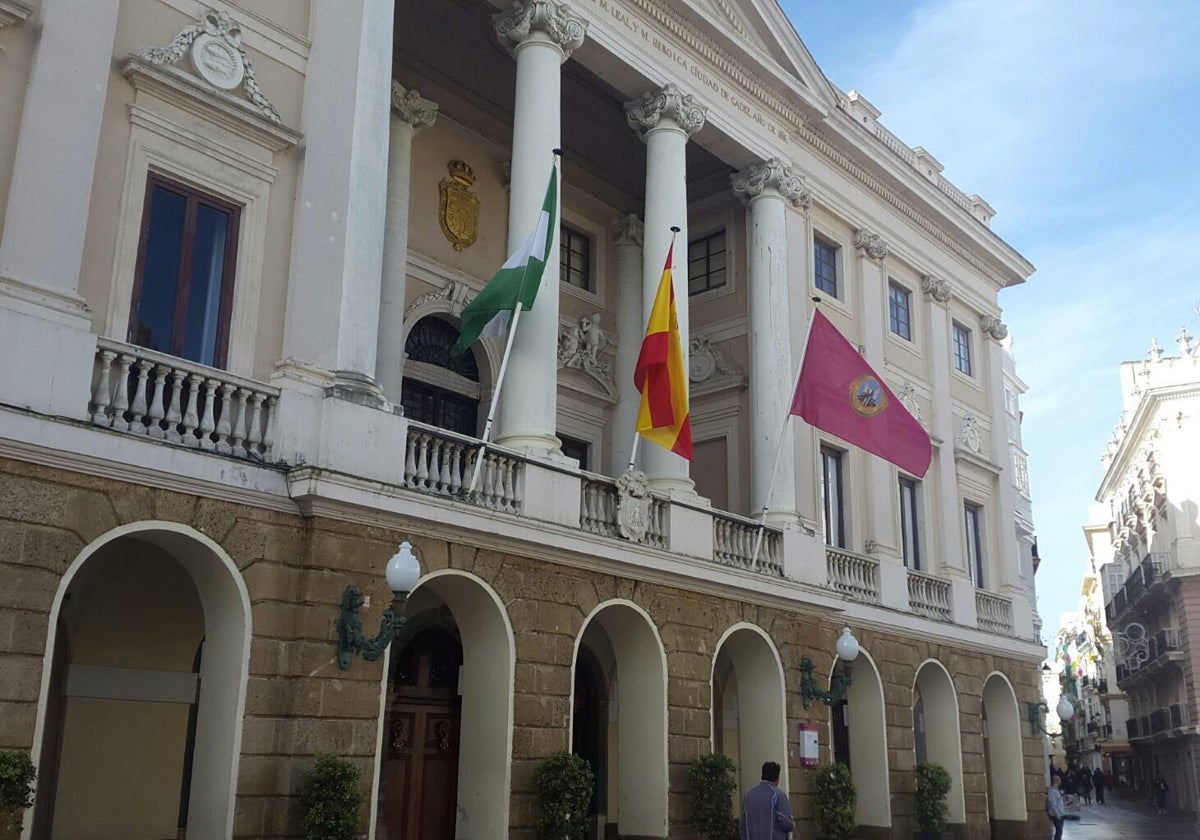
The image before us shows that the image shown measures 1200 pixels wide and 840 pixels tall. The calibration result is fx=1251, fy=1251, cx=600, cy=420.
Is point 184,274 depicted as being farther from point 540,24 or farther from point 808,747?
point 808,747

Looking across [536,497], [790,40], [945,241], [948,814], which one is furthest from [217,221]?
[945,241]

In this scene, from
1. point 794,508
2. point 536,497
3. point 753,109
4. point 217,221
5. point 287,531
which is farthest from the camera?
point 753,109

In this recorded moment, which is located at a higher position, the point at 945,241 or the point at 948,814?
the point at 945,241

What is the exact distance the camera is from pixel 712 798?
699 inches

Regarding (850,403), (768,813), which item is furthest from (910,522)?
(768,813)

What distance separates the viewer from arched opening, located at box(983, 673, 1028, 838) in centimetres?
2742

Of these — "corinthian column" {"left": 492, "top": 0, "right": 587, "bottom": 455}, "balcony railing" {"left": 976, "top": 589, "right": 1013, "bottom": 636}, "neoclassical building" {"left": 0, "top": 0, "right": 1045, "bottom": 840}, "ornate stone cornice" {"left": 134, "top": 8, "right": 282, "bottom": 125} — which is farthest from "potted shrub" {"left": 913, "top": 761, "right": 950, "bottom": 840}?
"ornate stone cornice" {"left": 134, "top": 8, "right": 282, "bottom": 125}

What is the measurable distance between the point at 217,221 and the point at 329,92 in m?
2.25

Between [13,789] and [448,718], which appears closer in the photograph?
[13,789]

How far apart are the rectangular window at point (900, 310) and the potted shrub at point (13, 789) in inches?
830

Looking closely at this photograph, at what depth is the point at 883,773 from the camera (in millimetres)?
23016

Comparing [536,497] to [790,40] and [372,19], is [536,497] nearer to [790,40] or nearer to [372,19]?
[372,19]

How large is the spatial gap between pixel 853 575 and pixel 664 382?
24.7 ft

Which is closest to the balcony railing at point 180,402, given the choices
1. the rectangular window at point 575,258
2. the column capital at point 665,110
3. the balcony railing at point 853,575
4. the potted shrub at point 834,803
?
the column capital at point 665,110
